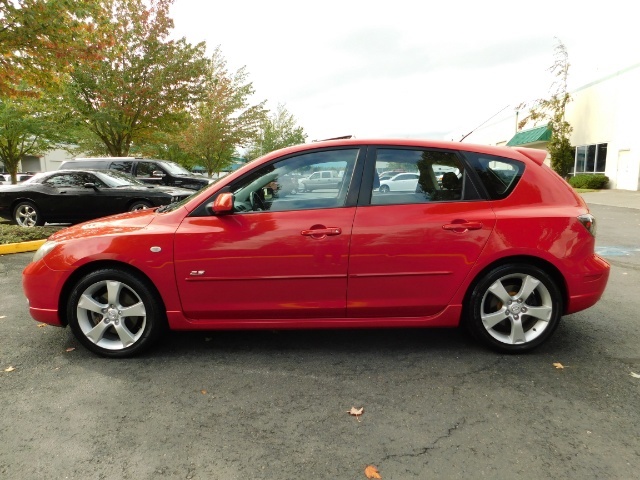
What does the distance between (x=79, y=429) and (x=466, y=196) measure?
2977mm

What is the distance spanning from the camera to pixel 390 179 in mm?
3480

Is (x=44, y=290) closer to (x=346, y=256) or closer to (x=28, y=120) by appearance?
(x=346, y=256)

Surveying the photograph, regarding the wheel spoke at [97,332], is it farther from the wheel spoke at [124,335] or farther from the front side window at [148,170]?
the front side window at [148,170]

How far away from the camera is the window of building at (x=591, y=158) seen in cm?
2495

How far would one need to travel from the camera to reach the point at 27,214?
32.6 ft

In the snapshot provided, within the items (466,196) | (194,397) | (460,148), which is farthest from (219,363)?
(460,148)

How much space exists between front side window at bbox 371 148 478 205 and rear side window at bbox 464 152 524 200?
12cm

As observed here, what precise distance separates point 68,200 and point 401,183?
892 cm

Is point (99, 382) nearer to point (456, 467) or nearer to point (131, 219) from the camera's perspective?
point (131, 219)

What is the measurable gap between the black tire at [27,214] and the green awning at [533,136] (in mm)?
29435

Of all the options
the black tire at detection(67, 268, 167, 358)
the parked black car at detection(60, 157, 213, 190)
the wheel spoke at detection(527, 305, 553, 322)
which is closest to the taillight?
the wheel spoke at detection(527, 305, 553, 322)

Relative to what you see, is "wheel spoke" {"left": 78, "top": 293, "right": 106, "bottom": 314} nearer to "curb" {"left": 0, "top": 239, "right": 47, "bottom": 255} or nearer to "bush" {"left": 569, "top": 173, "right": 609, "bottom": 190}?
"curb" {"left": 0, "top": 239, "right": 47, "bottom": 255}

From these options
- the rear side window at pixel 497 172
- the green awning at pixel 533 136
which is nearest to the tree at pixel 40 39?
the rear side window at pixel 497 172

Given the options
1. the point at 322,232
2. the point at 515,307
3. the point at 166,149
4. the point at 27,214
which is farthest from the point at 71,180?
the point at 166,149
